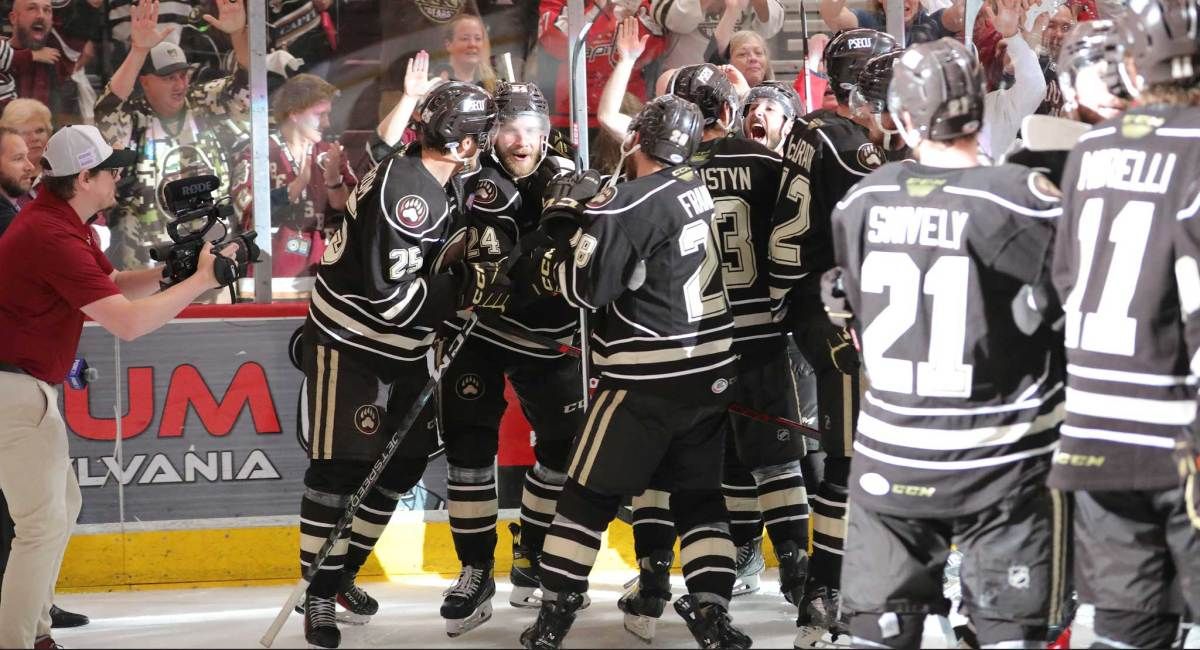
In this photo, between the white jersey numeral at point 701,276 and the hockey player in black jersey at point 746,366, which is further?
the hockey player in black jersey at point 746,366

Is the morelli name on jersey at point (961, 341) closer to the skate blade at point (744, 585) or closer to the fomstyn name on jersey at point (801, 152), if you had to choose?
the fomstyn name on jersey at point (801, 152)

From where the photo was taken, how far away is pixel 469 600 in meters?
4.26

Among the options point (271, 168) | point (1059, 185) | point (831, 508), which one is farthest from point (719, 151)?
point (271, 168)

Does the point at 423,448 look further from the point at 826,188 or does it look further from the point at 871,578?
the point at 871,578

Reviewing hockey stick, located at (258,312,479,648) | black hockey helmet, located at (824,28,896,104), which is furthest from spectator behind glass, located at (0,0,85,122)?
black hockey helmet, located at (824,28,896,104)

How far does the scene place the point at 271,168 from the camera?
17.8 feet

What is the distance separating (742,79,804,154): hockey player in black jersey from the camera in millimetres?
4742

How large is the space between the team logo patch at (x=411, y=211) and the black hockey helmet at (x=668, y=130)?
2.09ft

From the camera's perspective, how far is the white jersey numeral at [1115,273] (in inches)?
97.9

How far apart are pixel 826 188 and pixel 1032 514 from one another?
1.59 meters

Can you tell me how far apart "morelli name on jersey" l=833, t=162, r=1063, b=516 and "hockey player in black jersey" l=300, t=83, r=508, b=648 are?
5.21 feet

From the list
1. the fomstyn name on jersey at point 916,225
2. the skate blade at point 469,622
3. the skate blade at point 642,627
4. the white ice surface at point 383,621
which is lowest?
the white ice surface at point 383,621

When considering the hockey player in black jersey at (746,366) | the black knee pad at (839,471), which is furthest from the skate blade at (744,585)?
the black knee pad at (839,471)

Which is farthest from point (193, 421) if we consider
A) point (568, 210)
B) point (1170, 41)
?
point (1170, 41)
